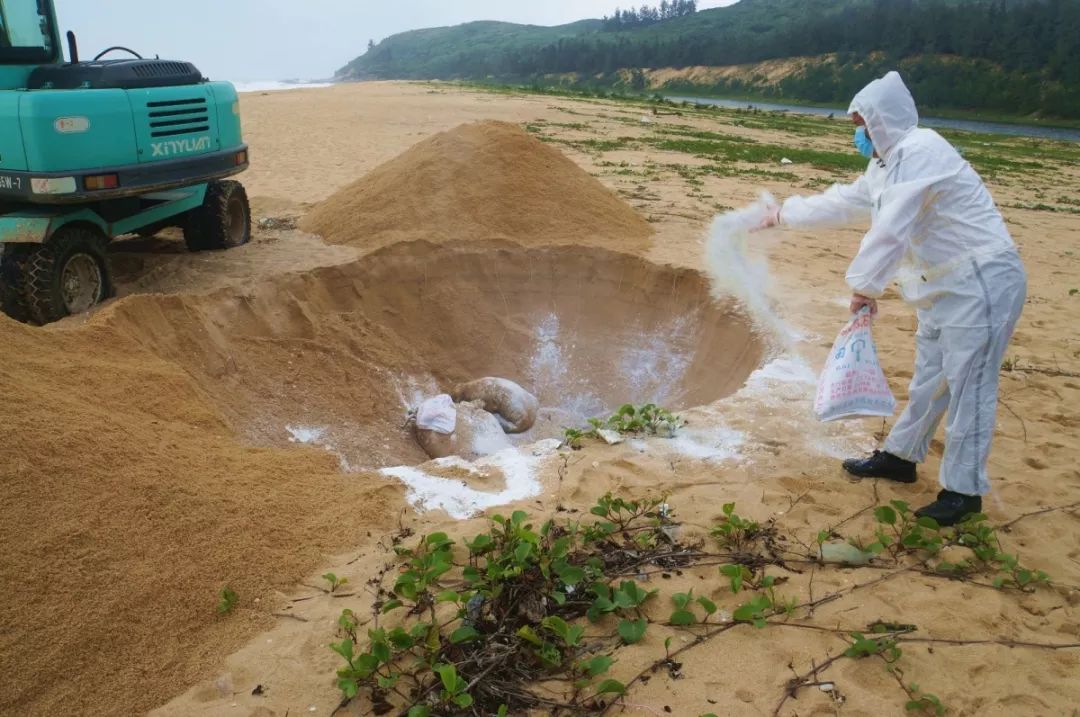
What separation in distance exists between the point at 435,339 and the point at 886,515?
13.8ft

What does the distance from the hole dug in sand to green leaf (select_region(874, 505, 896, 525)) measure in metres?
2.28

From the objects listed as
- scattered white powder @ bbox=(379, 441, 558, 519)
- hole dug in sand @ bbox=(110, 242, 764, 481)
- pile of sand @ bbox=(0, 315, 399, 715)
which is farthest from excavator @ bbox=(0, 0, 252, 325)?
scattered white powder @ bbox=(379, 441, 558, 519)

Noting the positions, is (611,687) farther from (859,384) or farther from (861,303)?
(861,303)

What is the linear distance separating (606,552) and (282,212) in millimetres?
6728

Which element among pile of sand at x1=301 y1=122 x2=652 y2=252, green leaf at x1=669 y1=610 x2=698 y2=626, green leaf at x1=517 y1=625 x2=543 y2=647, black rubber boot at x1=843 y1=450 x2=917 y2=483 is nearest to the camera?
green leaf at x1=517 y1=625 x2=543 y2=647

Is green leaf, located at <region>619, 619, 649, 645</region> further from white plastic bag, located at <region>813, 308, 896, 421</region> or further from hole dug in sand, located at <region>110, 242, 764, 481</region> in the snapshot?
hole dug in sand, located at <region>110, 242, 764, 481</region>

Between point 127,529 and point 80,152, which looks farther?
point 80,152

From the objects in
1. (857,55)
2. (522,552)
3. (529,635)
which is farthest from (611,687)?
(857,55)

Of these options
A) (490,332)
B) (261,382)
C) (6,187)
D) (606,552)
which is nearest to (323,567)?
(606,552)

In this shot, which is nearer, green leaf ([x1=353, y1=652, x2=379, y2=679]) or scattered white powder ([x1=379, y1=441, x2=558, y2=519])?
green leaf ([x1=353, y1=652, x2=379, y2=679])

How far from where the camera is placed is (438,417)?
521cm

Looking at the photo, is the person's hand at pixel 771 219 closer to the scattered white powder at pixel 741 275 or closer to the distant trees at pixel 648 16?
the scattered white powder at pixel 741 275

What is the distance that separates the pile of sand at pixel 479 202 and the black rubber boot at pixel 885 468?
3722 mm

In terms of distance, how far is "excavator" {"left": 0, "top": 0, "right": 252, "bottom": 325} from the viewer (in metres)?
4.66
